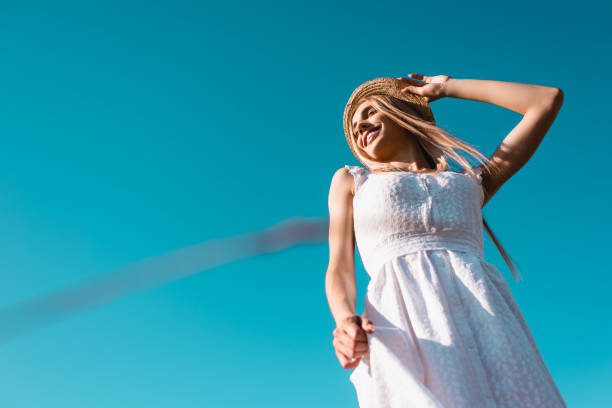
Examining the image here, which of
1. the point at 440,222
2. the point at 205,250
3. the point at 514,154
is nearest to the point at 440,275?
the point at 440,222

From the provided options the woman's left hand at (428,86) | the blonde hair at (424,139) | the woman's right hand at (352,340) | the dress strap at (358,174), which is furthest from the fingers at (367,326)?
the woman's left hand at (428,86)

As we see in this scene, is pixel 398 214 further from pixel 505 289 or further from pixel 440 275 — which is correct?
pixel 505 289

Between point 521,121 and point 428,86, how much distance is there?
580 mm

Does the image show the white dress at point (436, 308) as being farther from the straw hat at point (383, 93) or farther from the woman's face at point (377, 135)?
the straw hat at point (383, 93)

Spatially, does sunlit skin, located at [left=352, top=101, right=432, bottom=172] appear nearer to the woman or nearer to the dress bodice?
the woman

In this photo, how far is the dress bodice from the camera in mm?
2256

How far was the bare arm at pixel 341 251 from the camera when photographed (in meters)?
2.09

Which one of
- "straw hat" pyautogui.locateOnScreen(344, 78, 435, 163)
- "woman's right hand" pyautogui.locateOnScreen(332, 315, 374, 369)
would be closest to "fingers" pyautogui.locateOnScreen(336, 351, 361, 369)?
"woman's right hand" pyautogui.locateOnScreen(332, 315, 374, 369)

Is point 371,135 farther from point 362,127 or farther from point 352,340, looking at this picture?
point 352,340

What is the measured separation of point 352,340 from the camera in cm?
178

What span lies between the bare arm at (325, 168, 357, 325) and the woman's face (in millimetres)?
315

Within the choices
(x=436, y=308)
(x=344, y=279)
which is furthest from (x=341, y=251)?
(x=436, y=308)

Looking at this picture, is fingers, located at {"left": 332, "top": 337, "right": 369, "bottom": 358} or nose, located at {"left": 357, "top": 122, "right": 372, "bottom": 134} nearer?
fingers, located at {"left": 332, "top": 337, "right": 369, "bottom": 358}

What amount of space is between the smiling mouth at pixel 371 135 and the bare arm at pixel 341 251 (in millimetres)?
327
